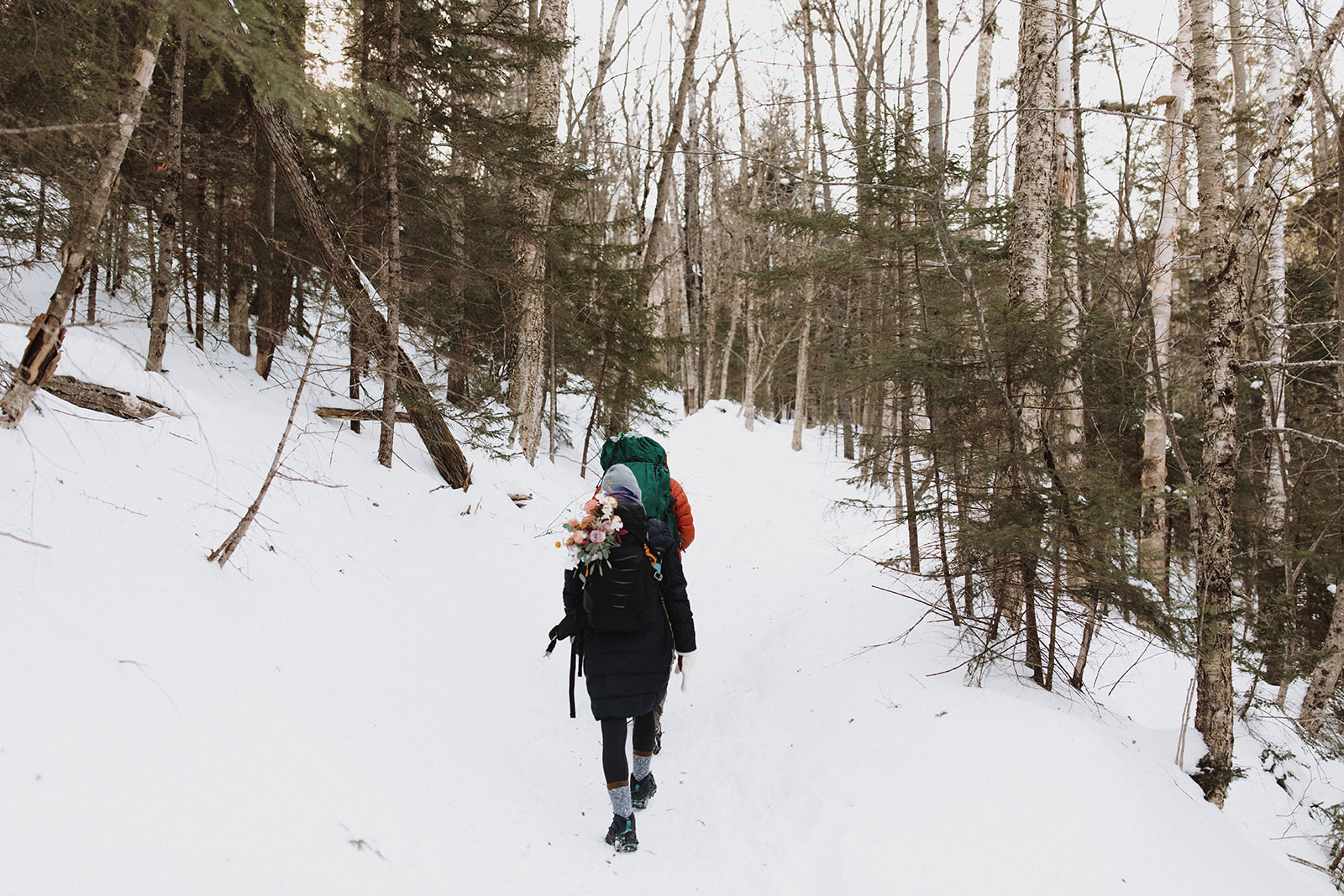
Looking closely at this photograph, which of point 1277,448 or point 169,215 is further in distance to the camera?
point 1277,448

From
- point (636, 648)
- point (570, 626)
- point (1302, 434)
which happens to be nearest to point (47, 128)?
point (570, 626)

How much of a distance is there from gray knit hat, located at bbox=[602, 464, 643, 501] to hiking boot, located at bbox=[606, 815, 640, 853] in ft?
5.70

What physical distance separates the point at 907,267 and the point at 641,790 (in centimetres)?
601

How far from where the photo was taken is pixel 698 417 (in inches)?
784

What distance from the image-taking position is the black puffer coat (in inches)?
140

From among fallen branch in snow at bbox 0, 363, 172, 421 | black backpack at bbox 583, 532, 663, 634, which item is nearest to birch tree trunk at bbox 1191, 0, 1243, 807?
black backpack at bbox 583, 532, 663, 634

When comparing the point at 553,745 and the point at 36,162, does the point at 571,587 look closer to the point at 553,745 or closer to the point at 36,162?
the point at 553,745

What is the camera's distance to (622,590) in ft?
11.5

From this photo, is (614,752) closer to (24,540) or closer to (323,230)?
(24,540)

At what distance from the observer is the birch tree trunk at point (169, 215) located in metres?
6.20

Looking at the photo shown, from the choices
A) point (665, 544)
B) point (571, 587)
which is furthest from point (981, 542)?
point (571, 587)

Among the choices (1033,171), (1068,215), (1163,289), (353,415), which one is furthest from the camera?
(1163,289)

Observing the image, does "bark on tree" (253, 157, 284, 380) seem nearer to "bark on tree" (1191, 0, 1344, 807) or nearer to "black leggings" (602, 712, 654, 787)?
"black leggings" (602, 712, 654, 787)

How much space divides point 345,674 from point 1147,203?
613 inches
